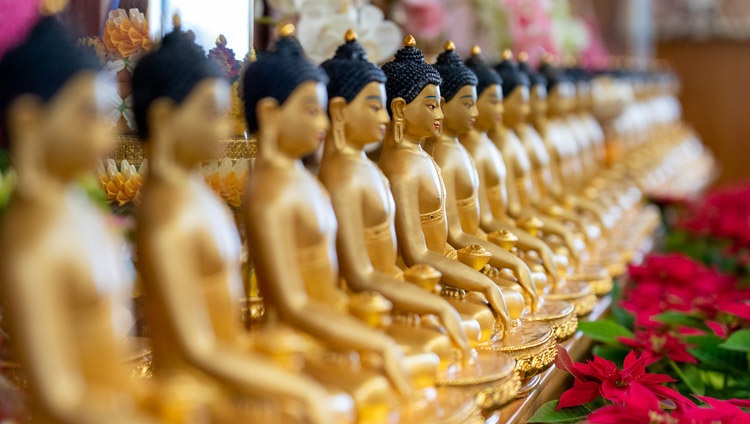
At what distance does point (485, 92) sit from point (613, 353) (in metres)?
0.40

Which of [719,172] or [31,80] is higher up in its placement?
[31,80]

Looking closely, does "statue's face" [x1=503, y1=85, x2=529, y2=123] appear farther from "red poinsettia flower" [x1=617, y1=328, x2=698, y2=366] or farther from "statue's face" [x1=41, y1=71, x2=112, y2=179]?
"statue's face" [x1=41, y1=71, x2=112, y2=179]

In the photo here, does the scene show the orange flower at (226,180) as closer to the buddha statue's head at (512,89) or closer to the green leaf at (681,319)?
the buddha statue's head at (512,89)

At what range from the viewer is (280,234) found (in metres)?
0.69

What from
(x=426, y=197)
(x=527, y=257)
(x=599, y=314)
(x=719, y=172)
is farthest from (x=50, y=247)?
(x=719, y=172)

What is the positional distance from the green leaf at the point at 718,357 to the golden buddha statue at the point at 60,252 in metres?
0.81

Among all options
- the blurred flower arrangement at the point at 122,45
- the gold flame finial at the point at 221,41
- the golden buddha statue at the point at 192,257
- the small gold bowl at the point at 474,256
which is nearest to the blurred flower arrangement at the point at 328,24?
the gold flame finial at the point at 221,41

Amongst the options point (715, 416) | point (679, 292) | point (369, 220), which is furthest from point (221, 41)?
point (679, 292)

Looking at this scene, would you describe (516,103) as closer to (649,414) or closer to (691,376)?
(691,376)

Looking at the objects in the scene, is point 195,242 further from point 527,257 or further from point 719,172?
point 719,172

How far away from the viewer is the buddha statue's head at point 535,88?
59.4 inches

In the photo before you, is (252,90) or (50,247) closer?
(50,247)

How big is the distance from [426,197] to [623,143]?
1888mm

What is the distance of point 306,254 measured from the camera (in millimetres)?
727
